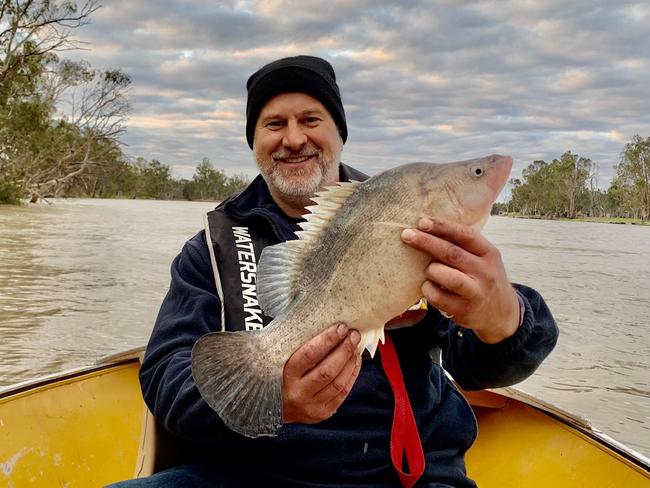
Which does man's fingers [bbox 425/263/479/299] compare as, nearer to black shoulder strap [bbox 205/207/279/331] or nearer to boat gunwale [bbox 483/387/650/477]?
black shoulder strap [bbox 205/207/279/331]

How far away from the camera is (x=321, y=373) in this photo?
1938 mm

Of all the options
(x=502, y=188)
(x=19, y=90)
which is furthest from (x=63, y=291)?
(x=19, y=90)

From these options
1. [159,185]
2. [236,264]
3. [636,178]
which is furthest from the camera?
[159,185]

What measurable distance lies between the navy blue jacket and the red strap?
72mm

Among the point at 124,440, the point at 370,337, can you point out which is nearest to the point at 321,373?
the point at 370,337

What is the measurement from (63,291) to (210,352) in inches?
405

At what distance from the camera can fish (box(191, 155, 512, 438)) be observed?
1883 mm

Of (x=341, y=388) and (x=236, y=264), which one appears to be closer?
(x=341, y=388)

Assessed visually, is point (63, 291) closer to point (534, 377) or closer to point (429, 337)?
point (534, 377)

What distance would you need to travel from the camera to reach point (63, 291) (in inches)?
442

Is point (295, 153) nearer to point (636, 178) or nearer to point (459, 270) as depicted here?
point (459, 270)

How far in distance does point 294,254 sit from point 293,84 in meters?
1.53

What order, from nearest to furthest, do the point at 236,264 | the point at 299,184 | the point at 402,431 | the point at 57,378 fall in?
the point at 402,431 → the point at 236,264 → the point at 299,184 → the point at 57,378

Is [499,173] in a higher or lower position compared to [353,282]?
higher
